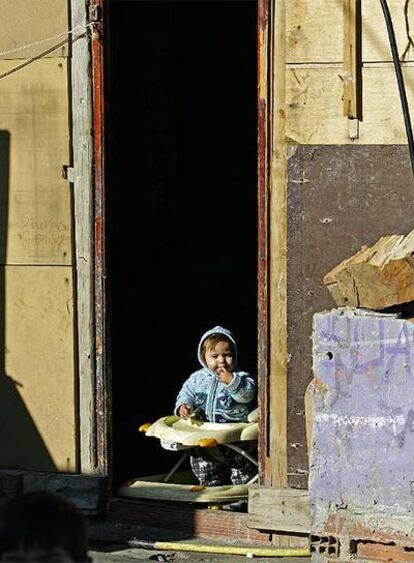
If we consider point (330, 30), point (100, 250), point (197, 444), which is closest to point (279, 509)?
point (197, 444)

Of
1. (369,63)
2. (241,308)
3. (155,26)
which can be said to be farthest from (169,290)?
(369,63)

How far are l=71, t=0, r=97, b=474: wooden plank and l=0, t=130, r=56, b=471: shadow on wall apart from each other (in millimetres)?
241

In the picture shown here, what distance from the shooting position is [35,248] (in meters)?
6.77

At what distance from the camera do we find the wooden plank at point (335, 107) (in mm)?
5977

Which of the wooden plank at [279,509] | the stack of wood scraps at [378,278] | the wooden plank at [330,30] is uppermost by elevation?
the wooden plank at [330,30]

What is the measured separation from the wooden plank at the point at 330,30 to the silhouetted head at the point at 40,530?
4215 mm

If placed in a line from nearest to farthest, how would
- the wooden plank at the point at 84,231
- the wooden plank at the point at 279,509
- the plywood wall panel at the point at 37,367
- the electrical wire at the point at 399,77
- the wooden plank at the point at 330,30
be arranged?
1. the electrical wire at the point at 399,77
2. the wooden plank at the point at 330,30
3. the wooden plank at the point at 279,509
4. the wooden plank at the point at 84,231
5. the plywood wall panel at the point at 37,367

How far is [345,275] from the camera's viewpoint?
5.55 meters

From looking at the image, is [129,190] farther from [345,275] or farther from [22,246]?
[345,275]

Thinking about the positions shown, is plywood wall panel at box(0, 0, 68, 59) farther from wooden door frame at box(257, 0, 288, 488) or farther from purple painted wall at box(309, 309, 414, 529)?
purple painted wall at box(309, 309, 414, 529)

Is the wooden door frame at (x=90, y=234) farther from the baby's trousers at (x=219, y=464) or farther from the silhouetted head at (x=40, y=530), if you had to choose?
the silhouetted head at (x=40, y=530)

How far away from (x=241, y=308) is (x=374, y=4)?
448 centimetres

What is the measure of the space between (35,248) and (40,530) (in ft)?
15.6

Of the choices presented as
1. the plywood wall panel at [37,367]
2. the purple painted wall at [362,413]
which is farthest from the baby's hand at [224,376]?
the purple painted wall at [362,413]
